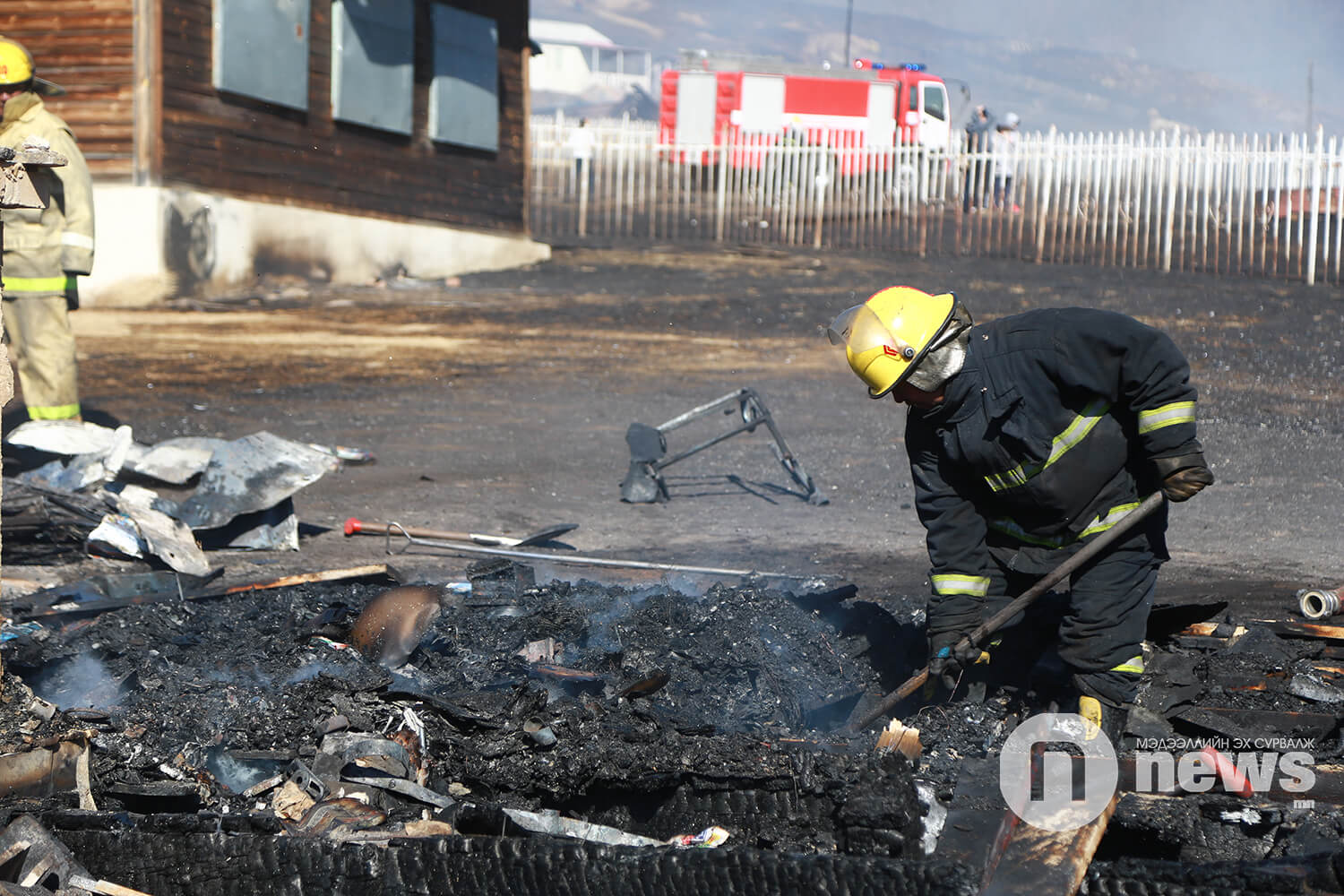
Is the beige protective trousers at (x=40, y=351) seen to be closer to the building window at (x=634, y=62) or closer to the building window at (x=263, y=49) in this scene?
the building window at (x=263, y=49)

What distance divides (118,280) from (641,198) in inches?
461

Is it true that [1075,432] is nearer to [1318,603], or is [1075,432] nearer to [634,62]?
[1318,603]

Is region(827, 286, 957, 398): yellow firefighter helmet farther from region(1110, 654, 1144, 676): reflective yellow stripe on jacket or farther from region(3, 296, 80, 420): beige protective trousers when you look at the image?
region(3, 296, 80, 420): beige protective trousers

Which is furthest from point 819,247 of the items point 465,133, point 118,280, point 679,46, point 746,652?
point 679,46

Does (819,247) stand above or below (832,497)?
above

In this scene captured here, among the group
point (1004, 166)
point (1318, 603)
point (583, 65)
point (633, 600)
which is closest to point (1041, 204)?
point (1004, 166)

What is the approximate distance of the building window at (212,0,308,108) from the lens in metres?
15.3

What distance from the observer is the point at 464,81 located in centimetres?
1906

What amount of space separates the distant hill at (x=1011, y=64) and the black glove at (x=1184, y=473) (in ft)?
315

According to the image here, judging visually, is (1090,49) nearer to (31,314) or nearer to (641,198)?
(641,198)

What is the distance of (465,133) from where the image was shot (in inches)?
758

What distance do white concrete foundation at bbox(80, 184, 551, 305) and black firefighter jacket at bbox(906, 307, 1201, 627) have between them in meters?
11.5

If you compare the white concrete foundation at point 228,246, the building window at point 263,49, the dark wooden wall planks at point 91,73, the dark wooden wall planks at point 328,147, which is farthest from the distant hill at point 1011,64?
the dark wooden wall planks at point 91,73

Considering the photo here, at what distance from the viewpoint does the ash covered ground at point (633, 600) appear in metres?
3.80
